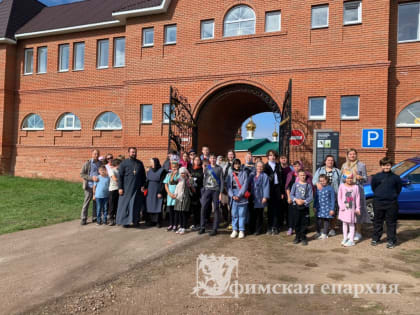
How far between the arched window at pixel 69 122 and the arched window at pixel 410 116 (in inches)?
561

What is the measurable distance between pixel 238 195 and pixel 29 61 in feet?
54.5

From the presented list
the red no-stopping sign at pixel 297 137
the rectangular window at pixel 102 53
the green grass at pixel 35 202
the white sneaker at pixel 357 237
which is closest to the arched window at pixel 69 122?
the green grass at pixel 35 202

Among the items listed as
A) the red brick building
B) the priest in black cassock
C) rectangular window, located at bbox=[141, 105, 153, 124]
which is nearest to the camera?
the priest in black cassock

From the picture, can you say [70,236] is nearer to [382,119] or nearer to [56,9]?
[382,119]

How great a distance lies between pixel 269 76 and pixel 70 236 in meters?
9.09

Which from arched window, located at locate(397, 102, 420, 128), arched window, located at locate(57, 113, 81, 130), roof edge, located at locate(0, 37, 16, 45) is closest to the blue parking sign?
arched window, located at locate(397, 102, 420, 128)

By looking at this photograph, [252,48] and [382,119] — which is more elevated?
[252,48]

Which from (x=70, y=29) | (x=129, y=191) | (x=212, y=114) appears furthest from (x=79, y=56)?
(x=129, y=191)

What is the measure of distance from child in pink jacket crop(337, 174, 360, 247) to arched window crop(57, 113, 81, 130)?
45.6 ft

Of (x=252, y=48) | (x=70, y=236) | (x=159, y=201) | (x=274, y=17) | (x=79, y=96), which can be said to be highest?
(x=274, y=17)

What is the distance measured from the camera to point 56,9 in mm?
19562

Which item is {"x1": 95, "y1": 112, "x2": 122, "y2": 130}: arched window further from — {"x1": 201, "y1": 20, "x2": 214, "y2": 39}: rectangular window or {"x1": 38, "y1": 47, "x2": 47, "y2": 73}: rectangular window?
{"x1": 201, "y1": 20, "x2": 214, "y2": 39}: rectangular window

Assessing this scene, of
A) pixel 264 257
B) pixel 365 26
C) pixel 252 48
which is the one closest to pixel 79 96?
pixel 252 48

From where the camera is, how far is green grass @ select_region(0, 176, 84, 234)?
328 inches
